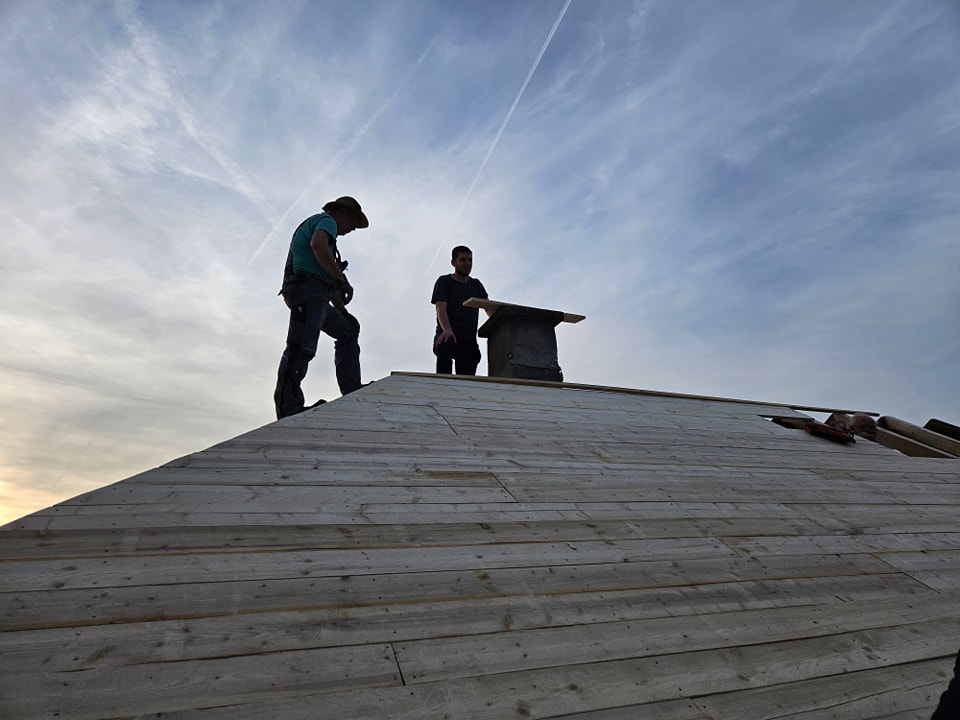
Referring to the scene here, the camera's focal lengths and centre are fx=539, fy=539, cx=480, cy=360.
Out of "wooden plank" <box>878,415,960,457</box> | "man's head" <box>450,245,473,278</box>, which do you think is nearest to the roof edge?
"wooden plank" <box>878,415,960,457</box>

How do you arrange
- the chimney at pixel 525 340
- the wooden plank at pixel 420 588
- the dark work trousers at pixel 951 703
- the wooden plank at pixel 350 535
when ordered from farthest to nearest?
the chimney at pixel 525 340
the wooden plank at pixel 350 535
the wooden plank at pixel 420 588
the dark work trousers at pixel 951 703

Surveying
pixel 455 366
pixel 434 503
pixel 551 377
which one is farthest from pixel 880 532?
pixel 455 366

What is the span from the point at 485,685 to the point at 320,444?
1.47 meters

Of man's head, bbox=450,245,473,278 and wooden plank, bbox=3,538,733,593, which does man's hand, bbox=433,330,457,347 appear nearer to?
man's head, bbox=450,245,473,278

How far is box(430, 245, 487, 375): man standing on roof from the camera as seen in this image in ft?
17.6

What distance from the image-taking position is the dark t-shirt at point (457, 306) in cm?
546

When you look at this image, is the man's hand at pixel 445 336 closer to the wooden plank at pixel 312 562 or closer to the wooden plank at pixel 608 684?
the wooden plank at pixel 312 562

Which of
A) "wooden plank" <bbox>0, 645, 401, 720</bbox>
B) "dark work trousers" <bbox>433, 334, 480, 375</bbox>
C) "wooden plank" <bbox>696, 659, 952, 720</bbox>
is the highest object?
"dark work trousers" <bbox>433, 334, 480, 375</bbox>

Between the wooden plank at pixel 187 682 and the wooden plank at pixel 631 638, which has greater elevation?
the wooden plank at pixel 187 682

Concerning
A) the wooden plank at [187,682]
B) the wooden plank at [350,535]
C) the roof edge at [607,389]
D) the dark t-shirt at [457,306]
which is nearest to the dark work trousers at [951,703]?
the wooden plank at [187,682]

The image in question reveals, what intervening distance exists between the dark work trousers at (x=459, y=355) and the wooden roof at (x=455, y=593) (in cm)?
276

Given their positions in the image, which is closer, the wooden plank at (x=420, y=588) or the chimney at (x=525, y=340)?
the wooden plank at (x=420, y=588)

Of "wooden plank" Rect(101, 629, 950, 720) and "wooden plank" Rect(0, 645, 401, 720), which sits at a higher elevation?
"wooden plank" Rect(0, 645, 401, 720)

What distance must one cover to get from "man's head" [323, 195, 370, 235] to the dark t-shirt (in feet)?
4.12
